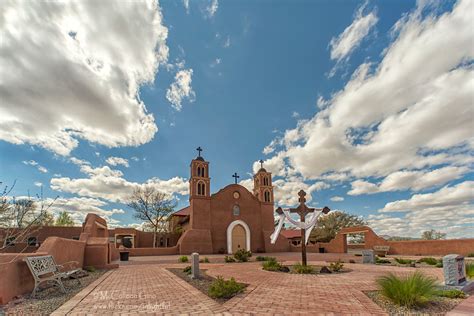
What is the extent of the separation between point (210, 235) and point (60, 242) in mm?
20519

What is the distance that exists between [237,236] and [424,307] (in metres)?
26.4

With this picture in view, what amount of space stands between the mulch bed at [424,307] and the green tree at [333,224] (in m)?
34.6

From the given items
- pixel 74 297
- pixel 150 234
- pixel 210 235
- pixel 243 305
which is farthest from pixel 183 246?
pixel 243 305

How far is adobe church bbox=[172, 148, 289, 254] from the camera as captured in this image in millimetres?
29156

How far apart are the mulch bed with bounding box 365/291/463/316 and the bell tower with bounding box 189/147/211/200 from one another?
25.3m

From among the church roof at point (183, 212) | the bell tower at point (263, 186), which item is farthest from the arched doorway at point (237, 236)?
the church roof at point (183, 212)

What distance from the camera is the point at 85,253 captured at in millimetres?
13570

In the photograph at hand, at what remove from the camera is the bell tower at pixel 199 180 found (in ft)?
101

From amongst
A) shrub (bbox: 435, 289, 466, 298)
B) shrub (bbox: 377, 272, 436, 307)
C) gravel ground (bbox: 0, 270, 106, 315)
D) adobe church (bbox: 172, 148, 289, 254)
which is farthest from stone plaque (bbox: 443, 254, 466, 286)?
adobe church (bbox: 172, 148, 289, 254)

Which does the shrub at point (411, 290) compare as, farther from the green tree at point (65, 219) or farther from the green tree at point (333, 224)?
the green tree at point (65, 219)

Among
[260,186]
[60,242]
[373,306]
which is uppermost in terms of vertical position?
[260,186]

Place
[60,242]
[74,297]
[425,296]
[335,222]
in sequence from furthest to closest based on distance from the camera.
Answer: [335,222] → [60,242] → [74,297] → [425,296]

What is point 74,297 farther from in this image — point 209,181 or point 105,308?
point 209,181

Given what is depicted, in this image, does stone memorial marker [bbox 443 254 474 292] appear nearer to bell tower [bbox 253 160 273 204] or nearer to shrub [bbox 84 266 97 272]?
shrub [bbox 84 266 97 272]
